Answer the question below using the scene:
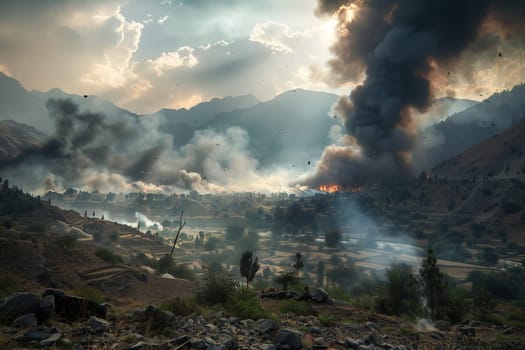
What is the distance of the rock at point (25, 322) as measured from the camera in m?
7.39

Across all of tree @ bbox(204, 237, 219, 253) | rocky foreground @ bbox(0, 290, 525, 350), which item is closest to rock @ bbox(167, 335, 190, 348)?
rocky foreground @ bbox(0, 290, 525, 350)

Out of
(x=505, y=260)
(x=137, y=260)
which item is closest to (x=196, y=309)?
(x=137, y=260)

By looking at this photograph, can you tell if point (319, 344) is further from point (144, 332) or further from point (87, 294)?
point (87, 294)

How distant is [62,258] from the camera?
38.8 m

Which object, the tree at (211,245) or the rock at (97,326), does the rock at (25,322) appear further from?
the tree at (211,245)

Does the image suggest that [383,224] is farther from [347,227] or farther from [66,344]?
[66,344]

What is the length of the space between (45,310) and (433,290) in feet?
84.2

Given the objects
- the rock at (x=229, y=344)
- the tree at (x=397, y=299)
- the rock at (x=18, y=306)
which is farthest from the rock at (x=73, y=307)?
the tree at (x=397, y=299)

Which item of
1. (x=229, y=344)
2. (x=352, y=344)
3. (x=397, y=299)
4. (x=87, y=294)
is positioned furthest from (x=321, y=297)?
(x=87, y=294)

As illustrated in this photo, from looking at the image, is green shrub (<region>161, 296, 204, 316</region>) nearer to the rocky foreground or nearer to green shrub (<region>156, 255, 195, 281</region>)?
the rocky foreground

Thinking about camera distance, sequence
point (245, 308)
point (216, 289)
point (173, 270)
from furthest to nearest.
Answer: point (173, 270)
point (216, 289)
point (245, 308)

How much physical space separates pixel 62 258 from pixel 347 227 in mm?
156631

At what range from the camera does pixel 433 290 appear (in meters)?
24.5

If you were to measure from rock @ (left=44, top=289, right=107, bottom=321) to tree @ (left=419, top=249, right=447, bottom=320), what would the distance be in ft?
76.5
